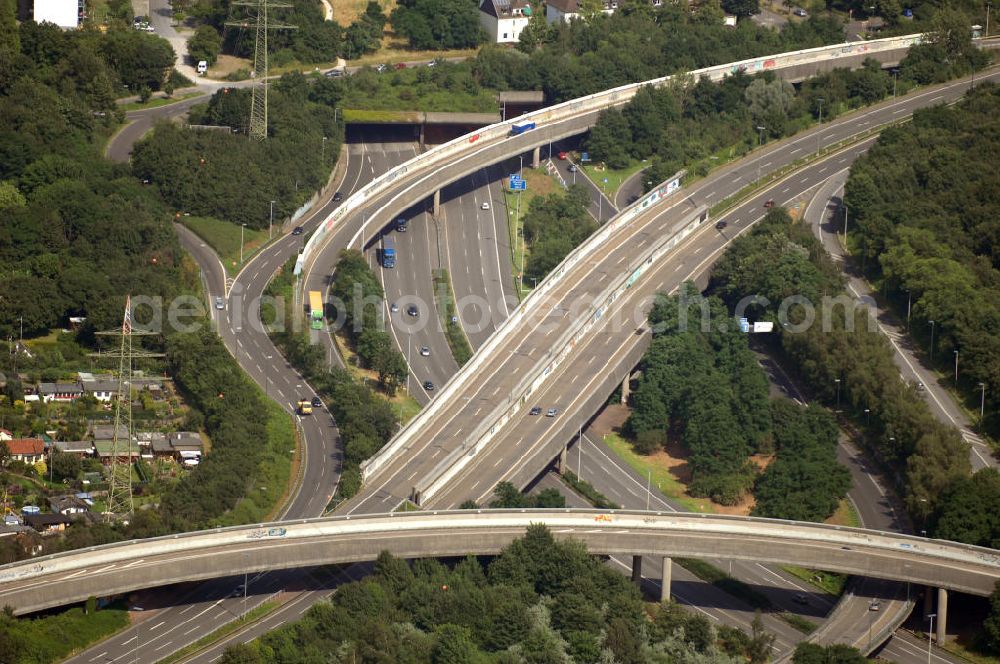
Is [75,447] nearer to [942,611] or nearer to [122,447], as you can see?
[122,447]

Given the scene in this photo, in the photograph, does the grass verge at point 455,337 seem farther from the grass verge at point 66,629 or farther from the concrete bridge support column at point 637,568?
the grass verge at point 66,629

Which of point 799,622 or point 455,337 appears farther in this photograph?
point 455,337

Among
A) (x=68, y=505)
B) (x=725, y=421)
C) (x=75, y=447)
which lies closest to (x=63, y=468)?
(x=75, y=447)

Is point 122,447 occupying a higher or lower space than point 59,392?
lower

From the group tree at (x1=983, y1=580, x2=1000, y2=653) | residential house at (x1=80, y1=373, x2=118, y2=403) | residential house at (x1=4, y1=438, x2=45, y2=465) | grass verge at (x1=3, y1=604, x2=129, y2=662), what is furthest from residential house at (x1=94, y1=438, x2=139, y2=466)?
tree at (x1=983, y1=580, x2=1000, y2=653)

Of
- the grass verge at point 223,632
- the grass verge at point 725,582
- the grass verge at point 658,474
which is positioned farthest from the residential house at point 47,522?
the grass verge at point 658,474

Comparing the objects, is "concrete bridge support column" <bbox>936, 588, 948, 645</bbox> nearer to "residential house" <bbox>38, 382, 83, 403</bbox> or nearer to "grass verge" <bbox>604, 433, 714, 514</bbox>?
"grass verge" <bbox>604, 433, 714, 514</bbox>

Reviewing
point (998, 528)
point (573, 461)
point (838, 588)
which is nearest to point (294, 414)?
point (573, 461)
